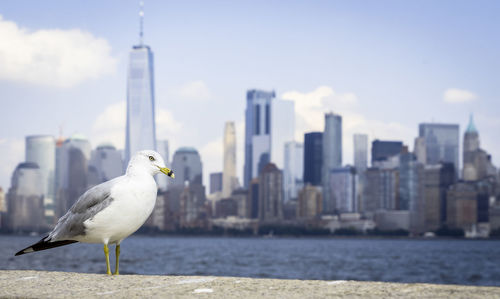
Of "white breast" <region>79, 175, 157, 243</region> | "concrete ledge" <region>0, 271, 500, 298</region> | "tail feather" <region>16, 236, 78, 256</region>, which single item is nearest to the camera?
"concrete ledge" <region>0, 271, 500, 298</region>

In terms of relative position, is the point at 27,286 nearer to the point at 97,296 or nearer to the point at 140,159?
the point at 97,296

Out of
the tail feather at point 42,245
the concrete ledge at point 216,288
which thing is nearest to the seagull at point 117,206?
the tail feather at point 42,245

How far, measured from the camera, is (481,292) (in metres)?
5.95

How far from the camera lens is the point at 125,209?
→ 820 cm

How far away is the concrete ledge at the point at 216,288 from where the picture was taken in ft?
19.9

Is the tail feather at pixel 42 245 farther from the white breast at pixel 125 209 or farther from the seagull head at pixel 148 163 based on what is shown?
the seagull head at pixel 148 163

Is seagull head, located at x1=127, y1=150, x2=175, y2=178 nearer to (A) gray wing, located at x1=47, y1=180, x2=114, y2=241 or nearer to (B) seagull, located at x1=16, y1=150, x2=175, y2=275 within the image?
(B) seagull, located at x1=16, y1=150, x2=175, y2=275

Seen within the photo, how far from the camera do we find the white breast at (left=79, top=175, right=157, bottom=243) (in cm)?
818

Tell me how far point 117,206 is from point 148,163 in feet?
1.93

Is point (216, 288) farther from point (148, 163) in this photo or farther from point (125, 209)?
point (148, 163)

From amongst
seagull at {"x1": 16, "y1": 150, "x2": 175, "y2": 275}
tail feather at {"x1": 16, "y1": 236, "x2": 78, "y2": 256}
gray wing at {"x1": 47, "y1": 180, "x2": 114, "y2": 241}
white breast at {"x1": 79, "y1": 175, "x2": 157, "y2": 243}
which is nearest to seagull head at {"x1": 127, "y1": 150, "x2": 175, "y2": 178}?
seagull at {"x1": 16, "y1": 150, "x2": 175, "y2": 275}

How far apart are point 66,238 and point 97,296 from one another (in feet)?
8.12

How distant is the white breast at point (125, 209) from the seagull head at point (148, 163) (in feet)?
0.33

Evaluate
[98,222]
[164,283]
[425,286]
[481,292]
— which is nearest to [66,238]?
[98,222]
